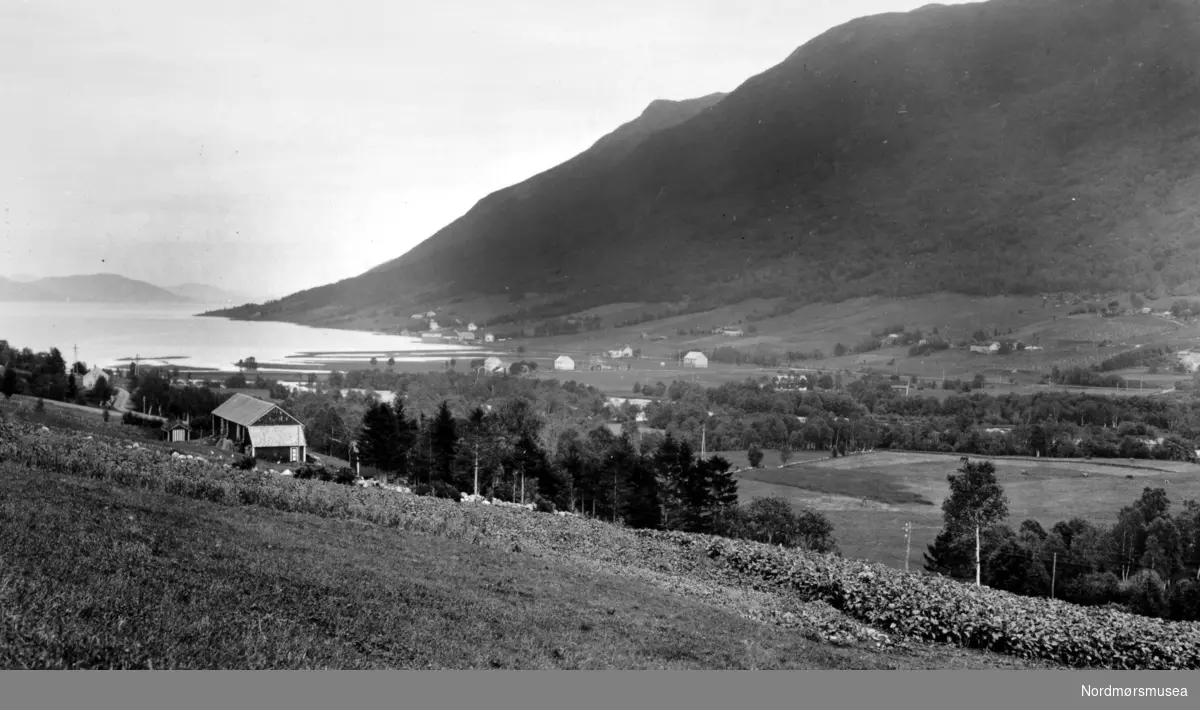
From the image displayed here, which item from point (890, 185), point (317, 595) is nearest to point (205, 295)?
point (317, 595)

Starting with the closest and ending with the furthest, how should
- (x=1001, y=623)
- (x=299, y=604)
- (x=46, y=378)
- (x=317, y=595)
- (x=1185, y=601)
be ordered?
(x=299, y=604) → (x=317, y=595) → (x=1001, y=623) → (x=1185, y=601) → (x=46, y=378)

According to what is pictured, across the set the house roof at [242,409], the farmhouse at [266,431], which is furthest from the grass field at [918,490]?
the house roof at [242,409]

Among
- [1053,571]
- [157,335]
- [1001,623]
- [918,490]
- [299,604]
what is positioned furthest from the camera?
[157,335]

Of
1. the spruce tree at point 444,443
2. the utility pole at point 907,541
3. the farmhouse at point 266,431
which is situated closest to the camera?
the utility pole at point 907,541

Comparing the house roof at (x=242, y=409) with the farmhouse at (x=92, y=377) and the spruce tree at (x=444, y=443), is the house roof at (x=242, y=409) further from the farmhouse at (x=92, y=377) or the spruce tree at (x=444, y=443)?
the farmhouse at (x=92, y=377)

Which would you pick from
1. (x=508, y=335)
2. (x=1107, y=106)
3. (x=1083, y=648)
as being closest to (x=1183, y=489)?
(x=1083, y=648)

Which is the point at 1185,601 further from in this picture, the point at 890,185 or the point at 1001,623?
the point at 890,185
